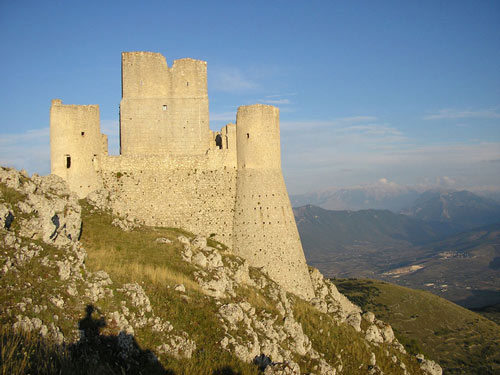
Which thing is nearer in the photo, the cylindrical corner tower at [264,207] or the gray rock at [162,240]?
the gray rock at [162,240]

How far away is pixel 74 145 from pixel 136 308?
17208 millimetres

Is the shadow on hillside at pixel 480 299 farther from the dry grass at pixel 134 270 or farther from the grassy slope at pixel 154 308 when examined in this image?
the dry grass at pixel 134 270

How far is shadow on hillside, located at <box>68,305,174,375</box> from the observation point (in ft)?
39.4

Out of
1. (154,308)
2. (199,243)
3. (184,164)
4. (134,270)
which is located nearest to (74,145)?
(184,164)

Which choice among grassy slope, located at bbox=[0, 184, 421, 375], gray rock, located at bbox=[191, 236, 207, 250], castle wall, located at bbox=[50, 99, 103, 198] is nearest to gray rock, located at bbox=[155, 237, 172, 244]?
grassy slope, located at bbox=[0, 184, 421, 375]

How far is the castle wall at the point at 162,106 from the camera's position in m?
30.7

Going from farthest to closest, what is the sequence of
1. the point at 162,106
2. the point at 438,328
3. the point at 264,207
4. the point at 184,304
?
the point at 438,328 < the point at 264,207 < the point at 162,106 < the point at 184,304

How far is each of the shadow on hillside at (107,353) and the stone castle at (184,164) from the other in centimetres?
1633

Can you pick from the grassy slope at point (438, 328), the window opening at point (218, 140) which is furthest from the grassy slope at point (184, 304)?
the grassy slope at point (438, 328)

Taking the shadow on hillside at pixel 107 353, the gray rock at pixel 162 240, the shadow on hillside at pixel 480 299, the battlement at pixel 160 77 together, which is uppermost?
the battlement at pixel 160 77

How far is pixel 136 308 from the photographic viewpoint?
1531 cm

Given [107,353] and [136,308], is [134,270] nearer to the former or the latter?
[136,308]

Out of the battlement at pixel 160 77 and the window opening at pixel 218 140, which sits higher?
the battlement at pixel 160 77

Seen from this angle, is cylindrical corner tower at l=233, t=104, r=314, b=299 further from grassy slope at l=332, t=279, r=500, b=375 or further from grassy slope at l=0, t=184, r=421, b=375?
grassy slope at l=332, t=279, r=500, b=375
